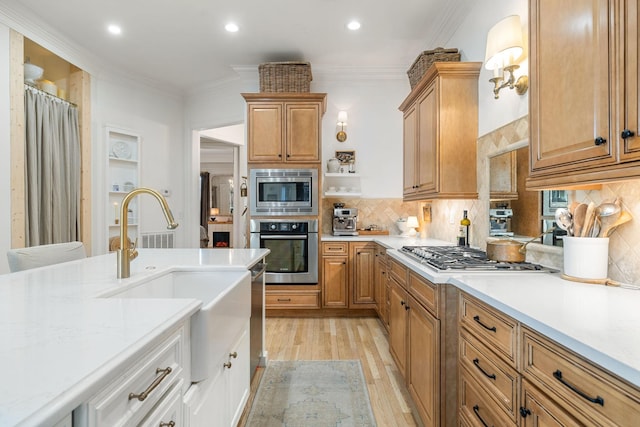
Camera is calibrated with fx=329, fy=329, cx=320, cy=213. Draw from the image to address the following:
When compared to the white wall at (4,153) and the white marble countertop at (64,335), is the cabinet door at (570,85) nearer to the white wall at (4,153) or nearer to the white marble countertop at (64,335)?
the white marble countertop at (64,335)

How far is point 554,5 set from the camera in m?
1.31

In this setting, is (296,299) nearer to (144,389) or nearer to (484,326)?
(484,326)

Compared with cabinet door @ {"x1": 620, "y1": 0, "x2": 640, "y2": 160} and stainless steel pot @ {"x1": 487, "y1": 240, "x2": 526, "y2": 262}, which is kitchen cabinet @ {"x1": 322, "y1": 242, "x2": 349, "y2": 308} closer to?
stainless steel pot @ {"x1": 487, "y1": 240, "x2": 526, "y2": 262}

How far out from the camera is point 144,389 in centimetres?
74

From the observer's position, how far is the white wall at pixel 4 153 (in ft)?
9.18

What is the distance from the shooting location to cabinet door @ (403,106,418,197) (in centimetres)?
308

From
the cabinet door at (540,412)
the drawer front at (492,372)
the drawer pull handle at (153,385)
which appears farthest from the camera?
the drawer front at (492,372)

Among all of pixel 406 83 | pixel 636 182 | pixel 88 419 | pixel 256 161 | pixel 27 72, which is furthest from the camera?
pixel 406 83

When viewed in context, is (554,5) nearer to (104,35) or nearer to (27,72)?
(104,35)

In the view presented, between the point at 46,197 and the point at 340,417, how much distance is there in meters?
3.44

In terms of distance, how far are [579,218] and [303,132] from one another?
279cm

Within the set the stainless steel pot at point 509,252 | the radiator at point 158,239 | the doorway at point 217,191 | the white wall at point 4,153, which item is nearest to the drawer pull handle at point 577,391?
the stainless steel pot at point 509,252

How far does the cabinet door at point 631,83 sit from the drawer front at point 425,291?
0.89m

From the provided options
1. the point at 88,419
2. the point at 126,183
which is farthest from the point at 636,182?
the point at 126,183
